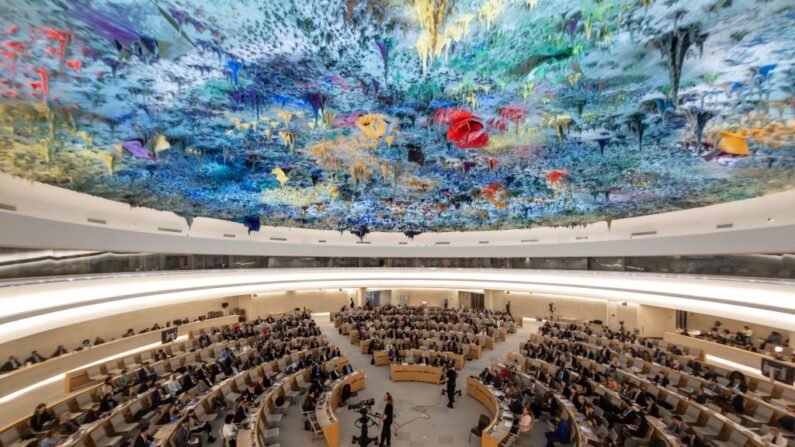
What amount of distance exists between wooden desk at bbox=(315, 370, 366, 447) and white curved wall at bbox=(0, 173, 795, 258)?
8.94m

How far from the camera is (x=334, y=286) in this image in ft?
95.1

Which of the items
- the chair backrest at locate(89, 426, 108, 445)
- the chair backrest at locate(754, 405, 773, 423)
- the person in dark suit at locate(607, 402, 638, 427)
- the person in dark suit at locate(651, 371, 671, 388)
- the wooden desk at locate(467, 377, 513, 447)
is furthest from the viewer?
the person in dark suit at locate(651, 371, 671, 388)

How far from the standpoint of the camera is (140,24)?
4.45 meters

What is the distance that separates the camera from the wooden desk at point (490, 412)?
1003cm

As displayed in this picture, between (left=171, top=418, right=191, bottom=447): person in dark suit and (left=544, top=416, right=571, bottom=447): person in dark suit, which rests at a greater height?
(left=171, top=418, right=191, bottom=447): person in dark suit

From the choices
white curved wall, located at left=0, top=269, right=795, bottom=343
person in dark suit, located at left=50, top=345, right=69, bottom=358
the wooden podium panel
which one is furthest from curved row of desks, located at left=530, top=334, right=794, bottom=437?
person in dark suit, located at left=50, top=345, right=69, bottom=358

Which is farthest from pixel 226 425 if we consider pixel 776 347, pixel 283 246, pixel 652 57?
pixel 776 347

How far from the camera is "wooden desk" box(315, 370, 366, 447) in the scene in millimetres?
10531

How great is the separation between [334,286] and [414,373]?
1387 cm

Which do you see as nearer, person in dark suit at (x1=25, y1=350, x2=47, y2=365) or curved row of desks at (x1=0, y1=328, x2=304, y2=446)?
curved row of desks at (x1=0, y1=328, x2=304, y2=446)

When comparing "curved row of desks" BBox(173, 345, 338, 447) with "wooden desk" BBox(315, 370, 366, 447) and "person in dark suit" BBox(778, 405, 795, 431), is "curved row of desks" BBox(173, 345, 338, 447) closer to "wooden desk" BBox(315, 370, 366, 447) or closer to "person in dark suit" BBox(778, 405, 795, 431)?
"wooden desk" BBox(315, 370, 366, 447)

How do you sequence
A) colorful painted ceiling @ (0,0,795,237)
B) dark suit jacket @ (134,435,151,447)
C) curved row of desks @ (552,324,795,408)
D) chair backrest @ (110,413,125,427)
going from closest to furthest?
colorful painted ceiling @ (0,0,795,237) < dark suit jacket @ (134,435,151,447) < chair backrest @ (110,413,125,427) < curved row of desks @ (552,324,795,408)

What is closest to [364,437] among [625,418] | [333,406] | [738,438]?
[333,406]

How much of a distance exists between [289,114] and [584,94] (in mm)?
5224
